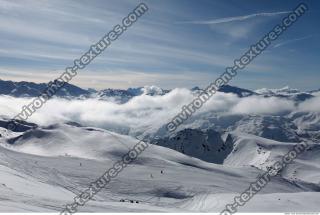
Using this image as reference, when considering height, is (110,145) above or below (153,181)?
above

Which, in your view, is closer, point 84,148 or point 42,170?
point 42,170

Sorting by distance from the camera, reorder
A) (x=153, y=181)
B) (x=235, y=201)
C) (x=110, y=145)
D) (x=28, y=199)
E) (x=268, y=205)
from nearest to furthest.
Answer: (x=28, y=199), (x=268, y=205), (x=235, y=201), (x=153, y=181), (x=110, y=145)

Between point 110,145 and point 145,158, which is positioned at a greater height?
point 110,145

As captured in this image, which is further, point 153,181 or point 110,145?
point 110,145

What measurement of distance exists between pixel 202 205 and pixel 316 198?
15.6 metres

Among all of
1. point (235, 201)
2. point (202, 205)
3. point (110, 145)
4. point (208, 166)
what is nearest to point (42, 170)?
point (202, 205)

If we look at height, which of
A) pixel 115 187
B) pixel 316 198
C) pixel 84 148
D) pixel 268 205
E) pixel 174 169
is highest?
pixel 84 148

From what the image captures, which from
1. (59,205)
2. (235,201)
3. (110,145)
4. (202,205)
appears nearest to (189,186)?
(202,205)

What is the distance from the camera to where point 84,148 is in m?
180

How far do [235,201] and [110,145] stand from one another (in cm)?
12971

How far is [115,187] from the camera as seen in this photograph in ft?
282

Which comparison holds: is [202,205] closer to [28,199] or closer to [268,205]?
[268,205]

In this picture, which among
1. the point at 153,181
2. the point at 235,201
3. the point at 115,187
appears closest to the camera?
the point at 235,201

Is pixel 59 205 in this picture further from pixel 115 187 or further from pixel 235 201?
pixel 115 187
